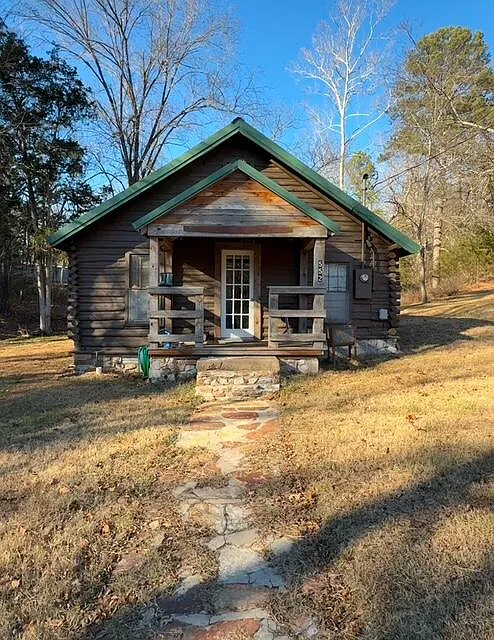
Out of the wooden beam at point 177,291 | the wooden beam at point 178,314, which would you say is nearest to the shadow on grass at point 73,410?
the wooden beam at point 178,314

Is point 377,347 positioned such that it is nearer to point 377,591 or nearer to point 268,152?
point 268,152

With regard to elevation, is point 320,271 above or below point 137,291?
above

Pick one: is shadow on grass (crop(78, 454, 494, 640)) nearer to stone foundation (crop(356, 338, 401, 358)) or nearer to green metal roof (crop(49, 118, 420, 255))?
stone foundation (crop(356, 338, 401, 358))

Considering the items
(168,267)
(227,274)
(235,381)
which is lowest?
(235,381)

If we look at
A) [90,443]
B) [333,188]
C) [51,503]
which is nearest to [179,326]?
[333,188]

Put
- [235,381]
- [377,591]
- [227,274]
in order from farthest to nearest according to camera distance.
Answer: [227,274] → [235,381] → [377,591]

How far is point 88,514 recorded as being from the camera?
3.84 metres

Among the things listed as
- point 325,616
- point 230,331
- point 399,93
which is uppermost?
point 399,93

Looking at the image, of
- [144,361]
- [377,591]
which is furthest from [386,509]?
[144,361]

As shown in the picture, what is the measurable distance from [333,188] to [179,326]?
4.73 metres

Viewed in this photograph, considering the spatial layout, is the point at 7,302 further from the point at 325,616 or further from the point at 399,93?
the point at 325,616

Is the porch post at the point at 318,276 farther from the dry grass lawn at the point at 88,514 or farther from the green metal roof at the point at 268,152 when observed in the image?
the dry grass lawn at the point at 88,514

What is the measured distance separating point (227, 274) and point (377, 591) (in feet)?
30.8

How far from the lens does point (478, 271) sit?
94.8ft
